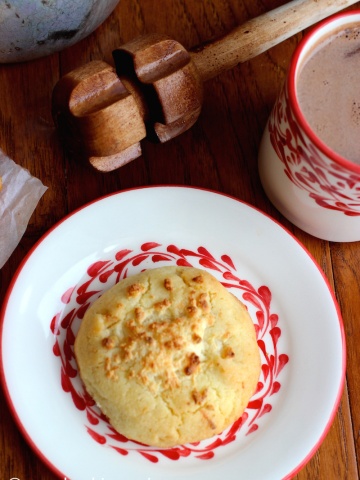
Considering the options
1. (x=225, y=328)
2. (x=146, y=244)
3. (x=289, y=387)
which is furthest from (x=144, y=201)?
(x=289, y=387)

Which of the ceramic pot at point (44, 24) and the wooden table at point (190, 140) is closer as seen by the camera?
the ceramic pot at point (44, 24)

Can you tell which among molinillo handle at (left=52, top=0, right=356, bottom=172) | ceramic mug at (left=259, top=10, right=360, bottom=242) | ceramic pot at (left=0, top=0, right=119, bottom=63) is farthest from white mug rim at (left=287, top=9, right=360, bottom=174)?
ceramic pot at (left=0, top=0, right=119, bottom=63)

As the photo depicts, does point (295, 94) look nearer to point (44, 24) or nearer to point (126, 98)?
point (126, 98)

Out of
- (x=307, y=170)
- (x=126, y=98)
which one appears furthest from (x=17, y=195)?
(x=307, y=170)

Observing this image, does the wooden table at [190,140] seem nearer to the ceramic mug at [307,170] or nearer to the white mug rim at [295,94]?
the ceramic mug at [307,170]

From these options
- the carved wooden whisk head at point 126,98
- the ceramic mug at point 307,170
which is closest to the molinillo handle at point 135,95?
the carved wooden whisk head at point 126,98

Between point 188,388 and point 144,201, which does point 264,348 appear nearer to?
point 188,388
